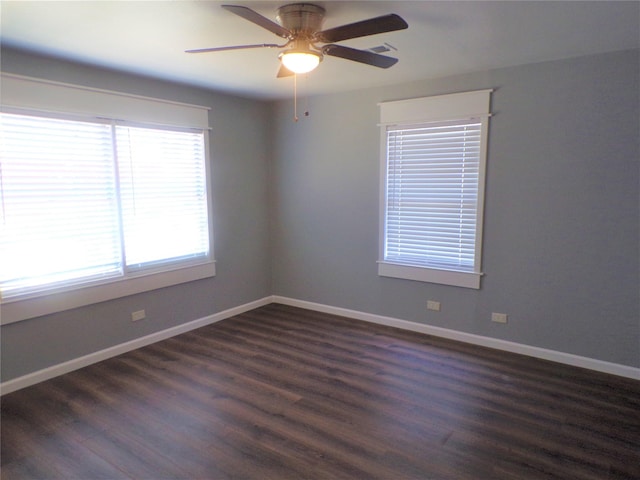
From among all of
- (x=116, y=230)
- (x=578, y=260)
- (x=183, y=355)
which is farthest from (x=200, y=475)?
(x=578, y=260)

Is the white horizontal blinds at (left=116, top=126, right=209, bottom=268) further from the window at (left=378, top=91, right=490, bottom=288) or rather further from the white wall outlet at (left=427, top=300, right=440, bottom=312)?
the white wall outlet at (left=427, top=300, right=440, bottom=312)

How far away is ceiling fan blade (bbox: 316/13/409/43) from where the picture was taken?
6.10 ft

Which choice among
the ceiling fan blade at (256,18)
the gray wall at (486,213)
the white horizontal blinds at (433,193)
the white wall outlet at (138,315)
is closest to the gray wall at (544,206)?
the gray wall at (486,213)

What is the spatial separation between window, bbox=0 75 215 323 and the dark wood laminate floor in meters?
0.78

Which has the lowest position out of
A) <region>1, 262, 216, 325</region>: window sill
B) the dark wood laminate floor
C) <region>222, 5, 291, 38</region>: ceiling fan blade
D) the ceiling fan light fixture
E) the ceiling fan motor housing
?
the dark wood laminate floor

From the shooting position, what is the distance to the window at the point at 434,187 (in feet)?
12.0

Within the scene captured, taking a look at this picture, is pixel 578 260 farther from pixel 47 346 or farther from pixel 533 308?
pixel 47 346

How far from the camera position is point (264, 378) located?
3199mm

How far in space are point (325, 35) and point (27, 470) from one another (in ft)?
9.51

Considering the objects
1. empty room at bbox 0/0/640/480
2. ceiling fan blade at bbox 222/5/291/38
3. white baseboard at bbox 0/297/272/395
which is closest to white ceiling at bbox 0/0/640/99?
empty room at bbox 0/0/640/480

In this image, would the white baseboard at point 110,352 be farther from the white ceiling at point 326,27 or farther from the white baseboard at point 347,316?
the white ceiling at point 326,27

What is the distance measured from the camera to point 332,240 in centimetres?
466

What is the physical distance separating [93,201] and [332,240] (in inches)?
98.0

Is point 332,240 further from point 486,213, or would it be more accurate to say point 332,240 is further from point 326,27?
point 326,27
